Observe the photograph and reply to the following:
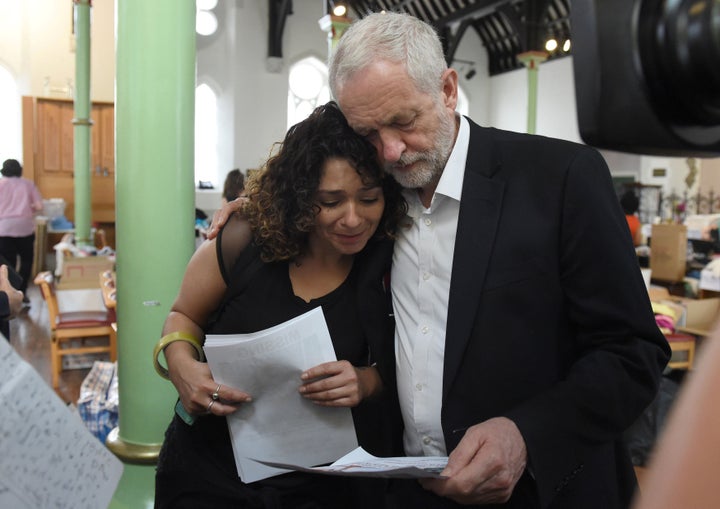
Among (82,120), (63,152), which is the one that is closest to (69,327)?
(82,120)

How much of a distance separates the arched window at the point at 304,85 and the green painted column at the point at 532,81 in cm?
548

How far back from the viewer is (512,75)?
18438 millimetres

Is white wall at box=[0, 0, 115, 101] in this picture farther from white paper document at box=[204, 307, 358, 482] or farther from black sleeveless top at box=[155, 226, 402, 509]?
white paper document at box=[204, 307, 358, 482]

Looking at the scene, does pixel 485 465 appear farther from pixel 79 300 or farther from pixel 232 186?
pixel 232 186

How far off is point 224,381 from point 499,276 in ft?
2.23

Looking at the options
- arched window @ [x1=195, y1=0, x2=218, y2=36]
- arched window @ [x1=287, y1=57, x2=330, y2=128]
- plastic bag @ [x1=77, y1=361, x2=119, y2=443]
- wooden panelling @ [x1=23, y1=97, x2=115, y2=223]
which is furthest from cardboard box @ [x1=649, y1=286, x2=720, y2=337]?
arched window @ [x1=287, y1=57, x2=330, y2=128]

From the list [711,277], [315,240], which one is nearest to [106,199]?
[711,277]

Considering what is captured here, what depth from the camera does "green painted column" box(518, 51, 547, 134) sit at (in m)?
13.2

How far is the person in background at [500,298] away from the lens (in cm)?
129

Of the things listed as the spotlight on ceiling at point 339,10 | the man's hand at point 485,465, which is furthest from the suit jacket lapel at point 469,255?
the spotlight on ceiling at point 339,10

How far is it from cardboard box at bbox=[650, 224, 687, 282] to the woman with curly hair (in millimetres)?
5716

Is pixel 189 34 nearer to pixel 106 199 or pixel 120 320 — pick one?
→ pixel 120 320

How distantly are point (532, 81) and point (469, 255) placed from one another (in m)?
13.0

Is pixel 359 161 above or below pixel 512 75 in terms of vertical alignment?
below
